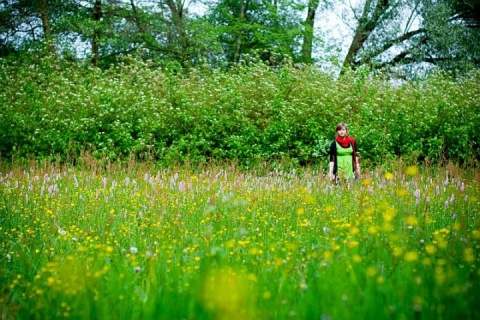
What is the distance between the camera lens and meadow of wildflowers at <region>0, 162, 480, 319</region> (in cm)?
258

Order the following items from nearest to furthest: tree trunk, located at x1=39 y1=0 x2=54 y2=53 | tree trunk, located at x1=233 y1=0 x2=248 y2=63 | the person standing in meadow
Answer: the person standing in meadow → tree trunk, located at x1=39 y1=0 x2=54 y2=53 → tree trunk, located at x1=233 y1=0 x2=248 y2=63

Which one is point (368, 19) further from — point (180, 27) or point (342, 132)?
point (342, 132)

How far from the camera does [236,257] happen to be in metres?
3.79

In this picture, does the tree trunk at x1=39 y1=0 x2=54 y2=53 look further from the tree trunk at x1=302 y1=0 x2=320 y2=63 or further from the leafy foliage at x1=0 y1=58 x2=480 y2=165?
the tree trunk at x1=302 y1=0 x2=320 y2=63

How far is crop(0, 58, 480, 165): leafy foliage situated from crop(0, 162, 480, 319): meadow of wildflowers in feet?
20.3

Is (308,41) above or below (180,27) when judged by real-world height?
above

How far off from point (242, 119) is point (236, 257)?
988 centimetres

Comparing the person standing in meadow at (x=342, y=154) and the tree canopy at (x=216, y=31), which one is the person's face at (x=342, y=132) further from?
the tree canopy at (x=216, y=31)

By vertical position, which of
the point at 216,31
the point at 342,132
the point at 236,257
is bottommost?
the point at 236,257

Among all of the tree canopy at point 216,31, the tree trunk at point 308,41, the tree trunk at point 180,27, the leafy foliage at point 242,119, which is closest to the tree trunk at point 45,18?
the tree canopy at point 216,31

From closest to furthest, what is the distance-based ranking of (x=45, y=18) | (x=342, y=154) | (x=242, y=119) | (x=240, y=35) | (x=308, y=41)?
(x=342, y=154) < (x=242, y=119) < (x=45, y=18) < (x=240, y=35) < (x=308, y=41)

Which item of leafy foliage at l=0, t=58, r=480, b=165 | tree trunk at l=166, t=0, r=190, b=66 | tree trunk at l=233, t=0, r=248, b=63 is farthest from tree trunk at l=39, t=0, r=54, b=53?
tree trunk at l=233, t=0, r=248, b=63

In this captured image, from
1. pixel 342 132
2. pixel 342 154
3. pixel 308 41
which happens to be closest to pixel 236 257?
pixel 342 132

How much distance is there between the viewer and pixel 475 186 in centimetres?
702
